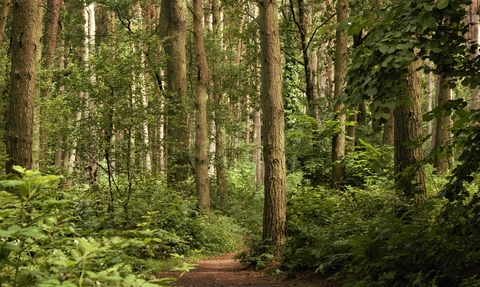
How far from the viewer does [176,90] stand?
52.2ft

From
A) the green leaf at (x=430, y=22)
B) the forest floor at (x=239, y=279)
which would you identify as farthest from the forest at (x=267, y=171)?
the forest floor at (x=239, y=279)

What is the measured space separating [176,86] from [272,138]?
23.9ft

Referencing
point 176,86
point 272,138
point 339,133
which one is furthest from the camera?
point 176,86

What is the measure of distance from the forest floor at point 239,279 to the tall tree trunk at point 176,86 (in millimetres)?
5184

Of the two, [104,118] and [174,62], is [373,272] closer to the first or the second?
[104,118]

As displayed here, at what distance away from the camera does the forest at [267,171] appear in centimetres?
342

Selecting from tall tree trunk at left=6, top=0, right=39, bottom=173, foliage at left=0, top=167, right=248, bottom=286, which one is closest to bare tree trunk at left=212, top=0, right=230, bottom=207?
foliage at left=0, top=167, right=248, bottom=286

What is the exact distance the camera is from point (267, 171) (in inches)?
372

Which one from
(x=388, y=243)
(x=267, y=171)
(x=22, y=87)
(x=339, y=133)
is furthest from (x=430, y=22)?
(x=339, y=133)

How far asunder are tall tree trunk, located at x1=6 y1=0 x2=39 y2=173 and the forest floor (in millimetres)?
3125

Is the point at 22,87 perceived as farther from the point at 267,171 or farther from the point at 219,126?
the point at 219,126

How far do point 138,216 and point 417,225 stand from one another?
6719mm

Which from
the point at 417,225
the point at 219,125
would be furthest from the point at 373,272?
the point at 219,125

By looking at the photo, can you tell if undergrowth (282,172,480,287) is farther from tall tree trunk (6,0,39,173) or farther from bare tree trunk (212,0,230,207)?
bare tree trunk (212,0,230,207)
